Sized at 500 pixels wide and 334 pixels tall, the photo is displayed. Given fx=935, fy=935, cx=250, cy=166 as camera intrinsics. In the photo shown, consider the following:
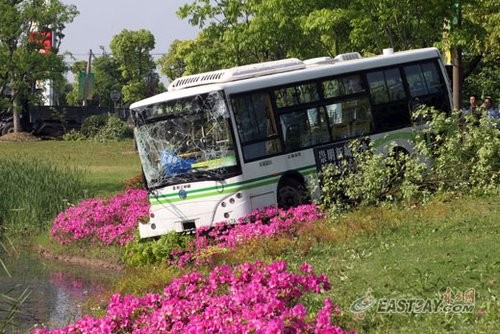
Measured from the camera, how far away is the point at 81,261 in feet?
65.0

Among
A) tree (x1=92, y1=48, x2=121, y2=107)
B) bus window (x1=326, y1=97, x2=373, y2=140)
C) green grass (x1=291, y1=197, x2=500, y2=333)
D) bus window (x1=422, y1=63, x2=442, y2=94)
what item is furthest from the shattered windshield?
tree (x1=92, y1=48, x2=121, y2=107)

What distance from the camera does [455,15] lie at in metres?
25.2

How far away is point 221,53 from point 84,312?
19319 millimetres

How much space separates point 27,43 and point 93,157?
38.2 feet

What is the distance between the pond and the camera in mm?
13375

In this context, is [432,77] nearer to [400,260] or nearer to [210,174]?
[210,174]

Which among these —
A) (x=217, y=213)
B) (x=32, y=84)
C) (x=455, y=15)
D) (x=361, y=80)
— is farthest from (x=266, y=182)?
(x=32, y=84)

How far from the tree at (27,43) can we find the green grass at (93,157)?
10.5 ft

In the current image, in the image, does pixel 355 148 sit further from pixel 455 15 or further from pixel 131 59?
pixel 131 59

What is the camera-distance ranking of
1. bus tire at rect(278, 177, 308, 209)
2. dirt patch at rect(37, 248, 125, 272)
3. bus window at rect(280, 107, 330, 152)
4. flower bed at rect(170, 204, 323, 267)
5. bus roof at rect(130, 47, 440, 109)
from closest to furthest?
flower bed at rect(170, 204, 323, 267), bus roof at rect(130, 47, 440, 109), bus tire at rect(278, 177, 308, 209), bus window at rect(280, 107, 330, 152), dirt patch at rect(37, 248, 125, 272)

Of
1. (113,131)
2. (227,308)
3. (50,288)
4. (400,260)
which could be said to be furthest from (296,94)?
(113,131)

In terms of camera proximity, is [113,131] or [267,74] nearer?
[267,74]

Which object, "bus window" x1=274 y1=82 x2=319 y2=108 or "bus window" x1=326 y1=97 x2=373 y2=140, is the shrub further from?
"bus window" x1=274 y1=82 x2=319 y2=108

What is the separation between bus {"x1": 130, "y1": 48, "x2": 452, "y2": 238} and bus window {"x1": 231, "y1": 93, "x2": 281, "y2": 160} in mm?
18
